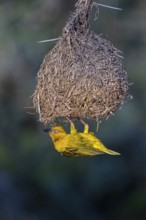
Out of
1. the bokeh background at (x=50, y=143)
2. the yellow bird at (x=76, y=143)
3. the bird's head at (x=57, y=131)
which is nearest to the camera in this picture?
the yellow bird at (x=76, y=143)

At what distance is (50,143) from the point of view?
38.2 feet

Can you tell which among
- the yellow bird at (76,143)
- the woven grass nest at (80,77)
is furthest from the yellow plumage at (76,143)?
the woven grass nest at (80,77)

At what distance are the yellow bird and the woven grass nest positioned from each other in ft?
0.38

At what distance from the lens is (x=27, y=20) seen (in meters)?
10.5

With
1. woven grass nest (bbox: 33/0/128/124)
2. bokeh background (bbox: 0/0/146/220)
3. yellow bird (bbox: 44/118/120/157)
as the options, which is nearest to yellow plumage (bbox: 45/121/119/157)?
yellow bird (bbox: 44/118/120/157)

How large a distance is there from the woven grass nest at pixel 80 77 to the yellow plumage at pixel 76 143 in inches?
4.7

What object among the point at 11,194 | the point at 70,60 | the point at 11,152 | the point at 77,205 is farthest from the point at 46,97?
the point at 11,152

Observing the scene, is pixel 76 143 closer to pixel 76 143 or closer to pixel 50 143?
pixel 76 143

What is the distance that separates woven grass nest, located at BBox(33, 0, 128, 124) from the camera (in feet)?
18.2

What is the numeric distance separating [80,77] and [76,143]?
0.53m

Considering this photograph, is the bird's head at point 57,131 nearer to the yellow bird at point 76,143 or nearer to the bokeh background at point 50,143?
the yellow bird at point 76,143

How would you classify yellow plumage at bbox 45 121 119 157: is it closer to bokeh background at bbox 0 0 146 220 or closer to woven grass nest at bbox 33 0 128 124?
woven grass nest at bbox 33 0 128 124

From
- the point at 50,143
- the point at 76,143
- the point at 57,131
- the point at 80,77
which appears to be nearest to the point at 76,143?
the point at 76,143

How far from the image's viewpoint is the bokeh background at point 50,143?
10359 mm
